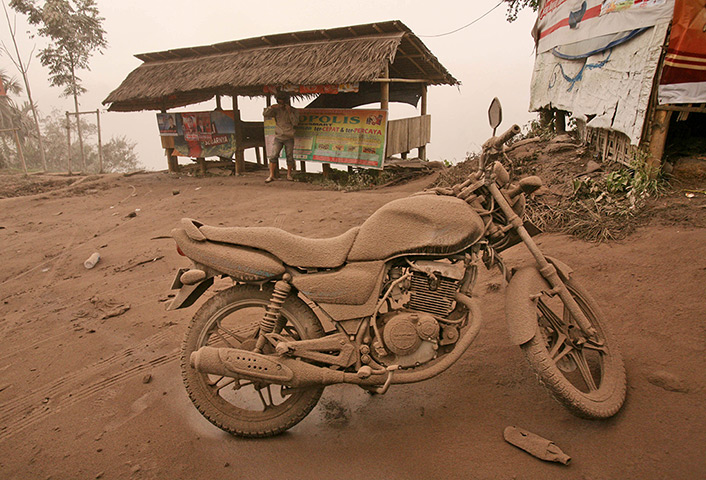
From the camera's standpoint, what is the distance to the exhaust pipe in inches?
89.0

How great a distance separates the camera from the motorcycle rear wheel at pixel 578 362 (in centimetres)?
222

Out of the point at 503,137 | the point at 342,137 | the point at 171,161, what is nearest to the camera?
the point at 503,137

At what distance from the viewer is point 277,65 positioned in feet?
35.1

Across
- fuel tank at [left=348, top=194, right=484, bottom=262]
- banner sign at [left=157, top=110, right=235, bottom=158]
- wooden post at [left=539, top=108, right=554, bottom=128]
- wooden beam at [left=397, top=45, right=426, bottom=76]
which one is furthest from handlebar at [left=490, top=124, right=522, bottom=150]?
banner sign at [left=157, top=110, right=235, bottom=158]

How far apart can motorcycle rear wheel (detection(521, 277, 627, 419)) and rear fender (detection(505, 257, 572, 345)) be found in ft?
0.14

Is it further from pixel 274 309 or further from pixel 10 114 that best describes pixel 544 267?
pixel 10 114

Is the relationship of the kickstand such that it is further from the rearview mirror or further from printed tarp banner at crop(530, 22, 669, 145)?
printed tarp banner at crop(530, 22, 669, 145)

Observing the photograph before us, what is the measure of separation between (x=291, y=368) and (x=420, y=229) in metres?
1.00

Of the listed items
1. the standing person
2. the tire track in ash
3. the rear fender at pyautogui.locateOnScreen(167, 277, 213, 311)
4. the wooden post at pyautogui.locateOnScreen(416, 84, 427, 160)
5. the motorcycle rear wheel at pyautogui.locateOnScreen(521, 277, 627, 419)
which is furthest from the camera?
the wooden post at pyautogui.locateOnScreen(416, 84, 427, 160)

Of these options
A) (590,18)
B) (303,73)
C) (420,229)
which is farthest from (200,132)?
(420,229)

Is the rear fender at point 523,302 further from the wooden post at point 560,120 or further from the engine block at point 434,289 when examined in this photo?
the wooden post at point 560,120

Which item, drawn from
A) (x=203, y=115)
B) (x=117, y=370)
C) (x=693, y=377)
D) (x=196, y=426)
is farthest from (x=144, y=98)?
(x=693, y=377)

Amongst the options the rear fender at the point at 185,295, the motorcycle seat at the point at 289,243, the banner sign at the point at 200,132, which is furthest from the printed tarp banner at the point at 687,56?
the banner sign at the point at 200,132

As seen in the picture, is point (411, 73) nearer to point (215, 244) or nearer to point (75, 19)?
point (215, 244)
